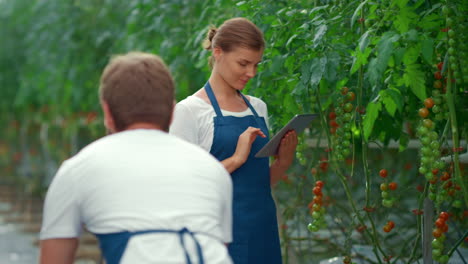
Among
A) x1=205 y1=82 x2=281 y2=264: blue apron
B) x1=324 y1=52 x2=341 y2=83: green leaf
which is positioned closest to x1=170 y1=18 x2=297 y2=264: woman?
x1=205 y1=82 x2=281 y2=264: blue apron

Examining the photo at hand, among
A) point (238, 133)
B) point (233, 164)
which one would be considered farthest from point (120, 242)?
point (238, 133)

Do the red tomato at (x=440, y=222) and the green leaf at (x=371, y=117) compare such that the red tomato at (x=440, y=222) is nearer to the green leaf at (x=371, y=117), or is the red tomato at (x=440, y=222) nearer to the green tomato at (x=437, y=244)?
the green tomato at (x=437, y=244)

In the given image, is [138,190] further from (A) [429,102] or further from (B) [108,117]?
(A) [429,102]

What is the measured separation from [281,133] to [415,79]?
1.69 feet

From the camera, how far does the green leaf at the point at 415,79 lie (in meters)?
2.77

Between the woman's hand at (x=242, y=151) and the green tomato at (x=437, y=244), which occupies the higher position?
the woman's hand at (x=242, y=151)

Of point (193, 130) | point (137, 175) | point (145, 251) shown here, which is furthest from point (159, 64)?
point (193, 130)

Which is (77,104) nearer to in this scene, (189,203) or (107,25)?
(107,25)

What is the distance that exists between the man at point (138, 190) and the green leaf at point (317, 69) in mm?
1252

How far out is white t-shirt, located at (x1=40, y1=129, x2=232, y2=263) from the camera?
1708mm

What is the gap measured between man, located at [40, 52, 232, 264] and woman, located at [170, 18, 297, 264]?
34.1 inches

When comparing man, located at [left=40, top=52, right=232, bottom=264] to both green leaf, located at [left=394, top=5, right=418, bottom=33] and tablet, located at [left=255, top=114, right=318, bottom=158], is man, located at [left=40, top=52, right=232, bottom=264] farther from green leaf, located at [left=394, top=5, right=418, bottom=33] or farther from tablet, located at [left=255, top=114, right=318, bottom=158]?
green leaf, located at [left=394, top=5, right=418, bottom=33]

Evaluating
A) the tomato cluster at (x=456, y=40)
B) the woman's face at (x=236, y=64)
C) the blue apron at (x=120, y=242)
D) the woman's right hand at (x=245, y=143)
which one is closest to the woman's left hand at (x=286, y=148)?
the woman's right hand at (x=245, y=143)

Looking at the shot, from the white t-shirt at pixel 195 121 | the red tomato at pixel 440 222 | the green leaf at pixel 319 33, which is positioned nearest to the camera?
the white t-shirt at pixel 195 121
